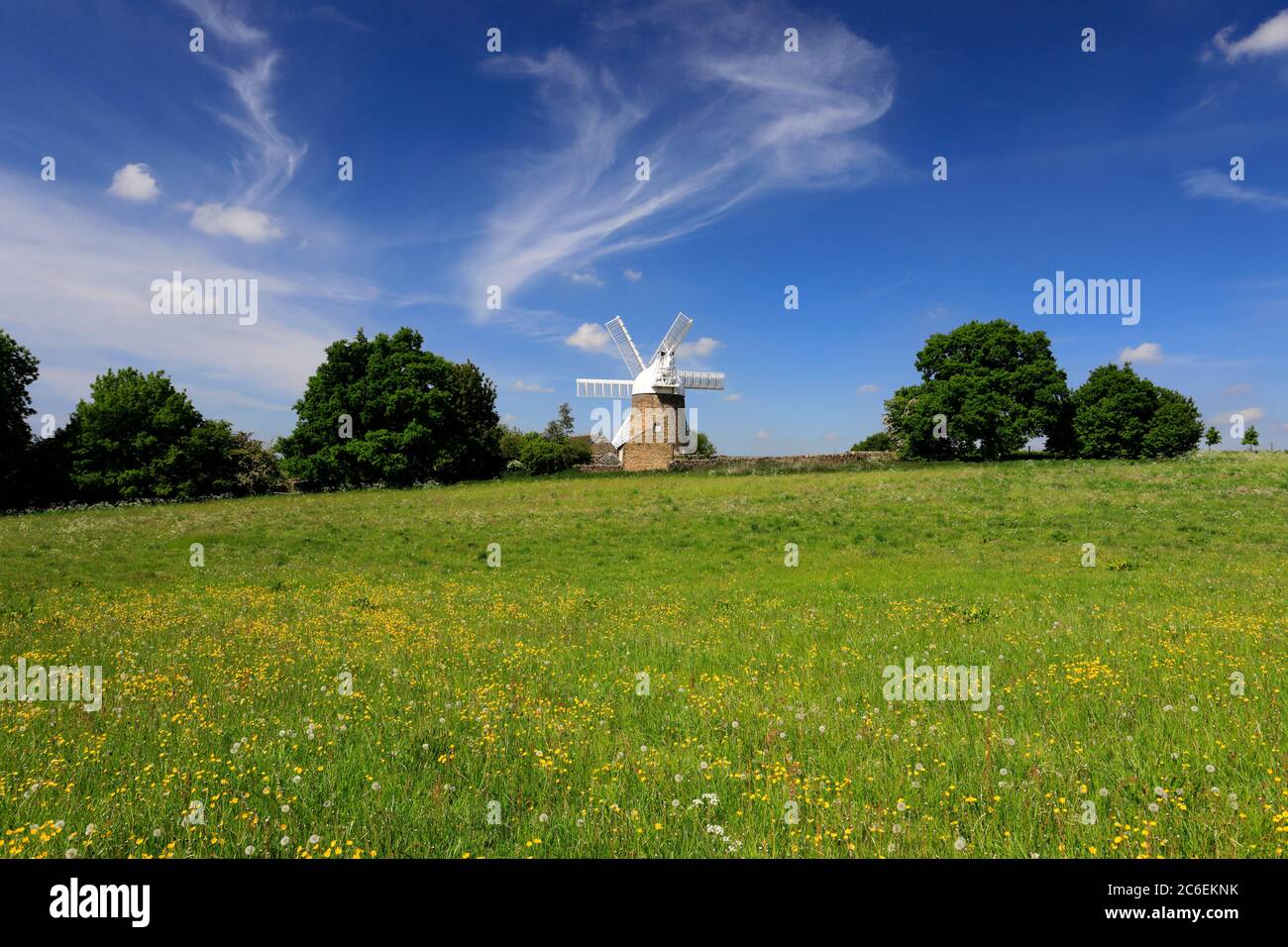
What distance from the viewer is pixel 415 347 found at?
2709 inches

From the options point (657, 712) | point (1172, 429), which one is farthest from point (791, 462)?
point (657, 712)

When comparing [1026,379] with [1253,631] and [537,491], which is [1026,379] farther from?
[1253,631]

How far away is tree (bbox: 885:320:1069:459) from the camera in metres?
67.8

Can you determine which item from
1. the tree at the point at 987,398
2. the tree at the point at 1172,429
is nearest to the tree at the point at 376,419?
the tree at the point at 987,398

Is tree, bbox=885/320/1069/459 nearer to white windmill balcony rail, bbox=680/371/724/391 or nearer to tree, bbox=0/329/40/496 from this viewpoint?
white windmill balcony rail, bbox=680/371/724/391

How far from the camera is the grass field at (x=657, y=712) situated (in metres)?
5.49

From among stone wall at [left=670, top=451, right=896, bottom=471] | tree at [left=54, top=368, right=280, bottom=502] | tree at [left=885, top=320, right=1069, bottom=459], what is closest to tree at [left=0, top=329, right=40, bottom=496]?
tree at [left=54, top=368, right=280, bottom=502]

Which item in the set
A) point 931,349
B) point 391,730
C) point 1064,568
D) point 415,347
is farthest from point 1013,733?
point 931,349

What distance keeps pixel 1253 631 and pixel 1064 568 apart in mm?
9598

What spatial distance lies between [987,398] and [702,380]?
36.2m

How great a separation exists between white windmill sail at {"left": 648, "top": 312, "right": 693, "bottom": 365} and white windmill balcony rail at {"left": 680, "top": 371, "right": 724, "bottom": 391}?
13.3 ft

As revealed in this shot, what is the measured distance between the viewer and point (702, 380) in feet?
295

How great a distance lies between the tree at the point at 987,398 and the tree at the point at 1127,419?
2.96 meters

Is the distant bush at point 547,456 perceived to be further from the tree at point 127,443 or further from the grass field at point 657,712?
the grass field at point 657,712
